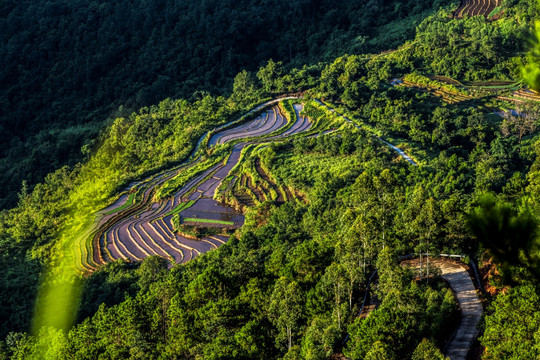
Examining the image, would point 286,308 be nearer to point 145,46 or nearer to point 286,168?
point 286,168

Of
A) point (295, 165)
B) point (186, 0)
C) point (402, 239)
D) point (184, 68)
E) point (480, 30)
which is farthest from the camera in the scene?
point (186, 0)

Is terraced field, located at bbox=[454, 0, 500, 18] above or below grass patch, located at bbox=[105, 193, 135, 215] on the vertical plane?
above

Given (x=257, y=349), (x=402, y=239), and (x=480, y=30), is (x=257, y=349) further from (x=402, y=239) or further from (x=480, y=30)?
(x=480, y=30)

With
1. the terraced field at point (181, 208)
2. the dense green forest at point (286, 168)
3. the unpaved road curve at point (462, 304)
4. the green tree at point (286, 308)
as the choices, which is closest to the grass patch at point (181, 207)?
the terraced field at point (181, 208)

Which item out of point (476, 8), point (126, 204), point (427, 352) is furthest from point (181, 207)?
point (476, 8)

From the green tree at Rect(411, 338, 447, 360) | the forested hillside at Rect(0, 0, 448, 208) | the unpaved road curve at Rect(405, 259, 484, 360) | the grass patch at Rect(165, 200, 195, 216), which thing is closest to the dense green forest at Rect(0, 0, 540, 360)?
the green tree at Rect(411, 338, 447, 360)

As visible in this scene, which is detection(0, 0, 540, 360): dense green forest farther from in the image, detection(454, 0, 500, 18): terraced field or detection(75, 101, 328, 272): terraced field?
detection(454, 0, 500, 18): terraced field

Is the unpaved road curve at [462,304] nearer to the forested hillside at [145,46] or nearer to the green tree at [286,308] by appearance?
the green tree at [286,308]

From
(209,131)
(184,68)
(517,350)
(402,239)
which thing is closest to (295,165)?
(209,131)
